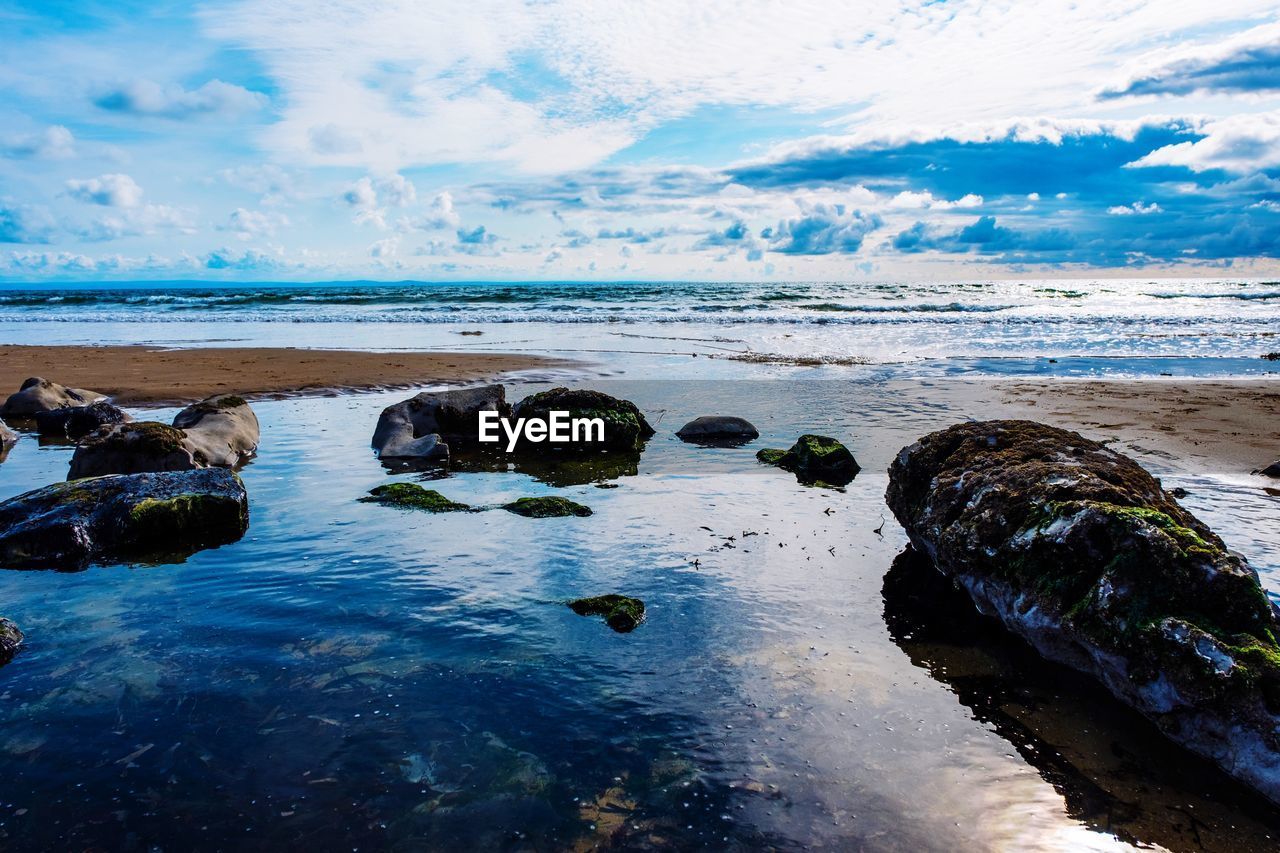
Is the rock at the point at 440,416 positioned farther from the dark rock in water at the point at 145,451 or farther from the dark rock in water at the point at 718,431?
the dark rock in water at the point at 718,431

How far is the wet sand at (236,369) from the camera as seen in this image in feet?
61.7

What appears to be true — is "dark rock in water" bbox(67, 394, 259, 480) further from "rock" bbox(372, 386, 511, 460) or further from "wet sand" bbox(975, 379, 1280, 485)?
"wet sand" bbox(975, 379, 1280, 485)

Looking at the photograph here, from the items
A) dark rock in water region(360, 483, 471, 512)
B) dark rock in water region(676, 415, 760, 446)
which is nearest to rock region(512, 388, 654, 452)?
dark rock in water region(676, 415, 760, 446)

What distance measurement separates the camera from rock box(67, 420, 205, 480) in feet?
33.5

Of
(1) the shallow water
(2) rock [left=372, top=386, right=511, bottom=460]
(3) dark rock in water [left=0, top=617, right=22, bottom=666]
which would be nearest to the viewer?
(1) the shallow water

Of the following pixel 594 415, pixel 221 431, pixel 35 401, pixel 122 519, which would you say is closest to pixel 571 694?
pixel 122 519

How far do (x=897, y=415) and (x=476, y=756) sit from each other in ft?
40.7

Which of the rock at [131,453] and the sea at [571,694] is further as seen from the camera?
the rock at [131,453]

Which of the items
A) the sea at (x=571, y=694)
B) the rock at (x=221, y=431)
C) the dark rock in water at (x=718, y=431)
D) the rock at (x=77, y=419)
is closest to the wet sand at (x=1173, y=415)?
the sea at (x=571, y=694)

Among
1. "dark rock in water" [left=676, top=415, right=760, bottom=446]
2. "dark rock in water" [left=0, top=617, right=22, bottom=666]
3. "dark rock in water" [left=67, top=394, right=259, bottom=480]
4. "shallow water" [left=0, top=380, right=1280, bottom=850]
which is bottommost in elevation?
"shallow water" [left=0, top=380, right=1280, bottom=850]

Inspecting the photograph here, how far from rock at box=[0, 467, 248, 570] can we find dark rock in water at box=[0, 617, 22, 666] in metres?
1.75

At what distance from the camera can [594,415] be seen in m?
12.9

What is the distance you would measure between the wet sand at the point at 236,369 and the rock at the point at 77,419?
315 centimetres

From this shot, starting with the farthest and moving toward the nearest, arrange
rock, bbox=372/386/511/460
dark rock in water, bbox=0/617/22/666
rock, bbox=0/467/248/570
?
rock, bbox=372/386/511/460, rock, bbox=0/467/248/570, dark rock in water, bbox=0/617/22/666
